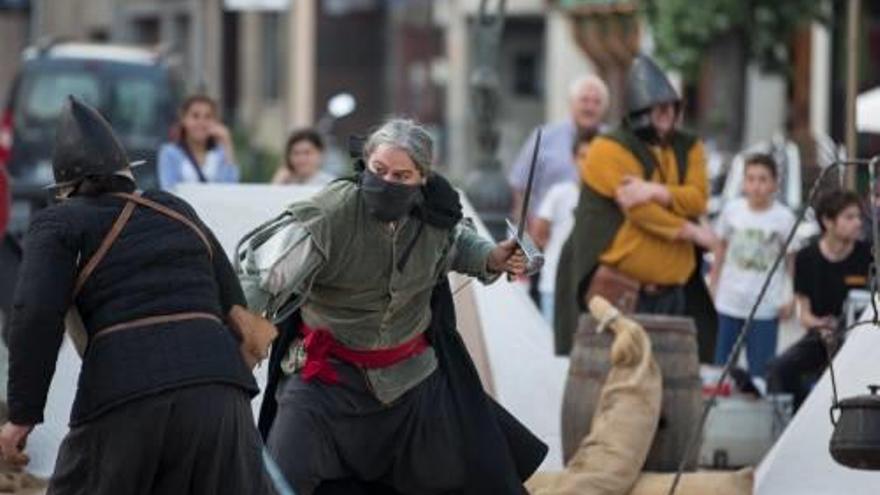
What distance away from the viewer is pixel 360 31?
171 ft

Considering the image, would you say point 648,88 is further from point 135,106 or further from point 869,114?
point 135,106

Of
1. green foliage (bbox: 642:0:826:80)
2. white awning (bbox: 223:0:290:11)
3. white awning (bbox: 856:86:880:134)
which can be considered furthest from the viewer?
green foliage (bbox: 642:0:826:80)

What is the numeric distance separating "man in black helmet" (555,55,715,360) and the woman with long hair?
90.2 inches

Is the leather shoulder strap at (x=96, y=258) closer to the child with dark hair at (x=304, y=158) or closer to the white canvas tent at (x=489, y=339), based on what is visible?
the white canvas tent at (x=489, y=339)

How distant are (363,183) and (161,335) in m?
1.03

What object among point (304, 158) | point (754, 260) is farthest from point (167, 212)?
point (304, 158)

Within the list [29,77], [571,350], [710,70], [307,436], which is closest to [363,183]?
[307,436]

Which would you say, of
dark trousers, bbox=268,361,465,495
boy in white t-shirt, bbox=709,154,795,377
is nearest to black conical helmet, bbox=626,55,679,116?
boy in white t-shirt, bbox=709,154,795,377

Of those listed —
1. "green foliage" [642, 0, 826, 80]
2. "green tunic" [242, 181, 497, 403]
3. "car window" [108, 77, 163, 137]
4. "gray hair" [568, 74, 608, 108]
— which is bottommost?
"car window" [108, 77, 163, 137]

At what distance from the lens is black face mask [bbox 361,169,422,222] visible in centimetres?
893

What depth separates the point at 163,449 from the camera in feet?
26.8

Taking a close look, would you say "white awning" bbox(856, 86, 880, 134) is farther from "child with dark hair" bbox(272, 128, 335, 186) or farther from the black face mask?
the black face mask

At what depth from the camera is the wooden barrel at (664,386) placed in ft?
39.1

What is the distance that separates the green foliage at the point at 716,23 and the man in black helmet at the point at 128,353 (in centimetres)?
2365
